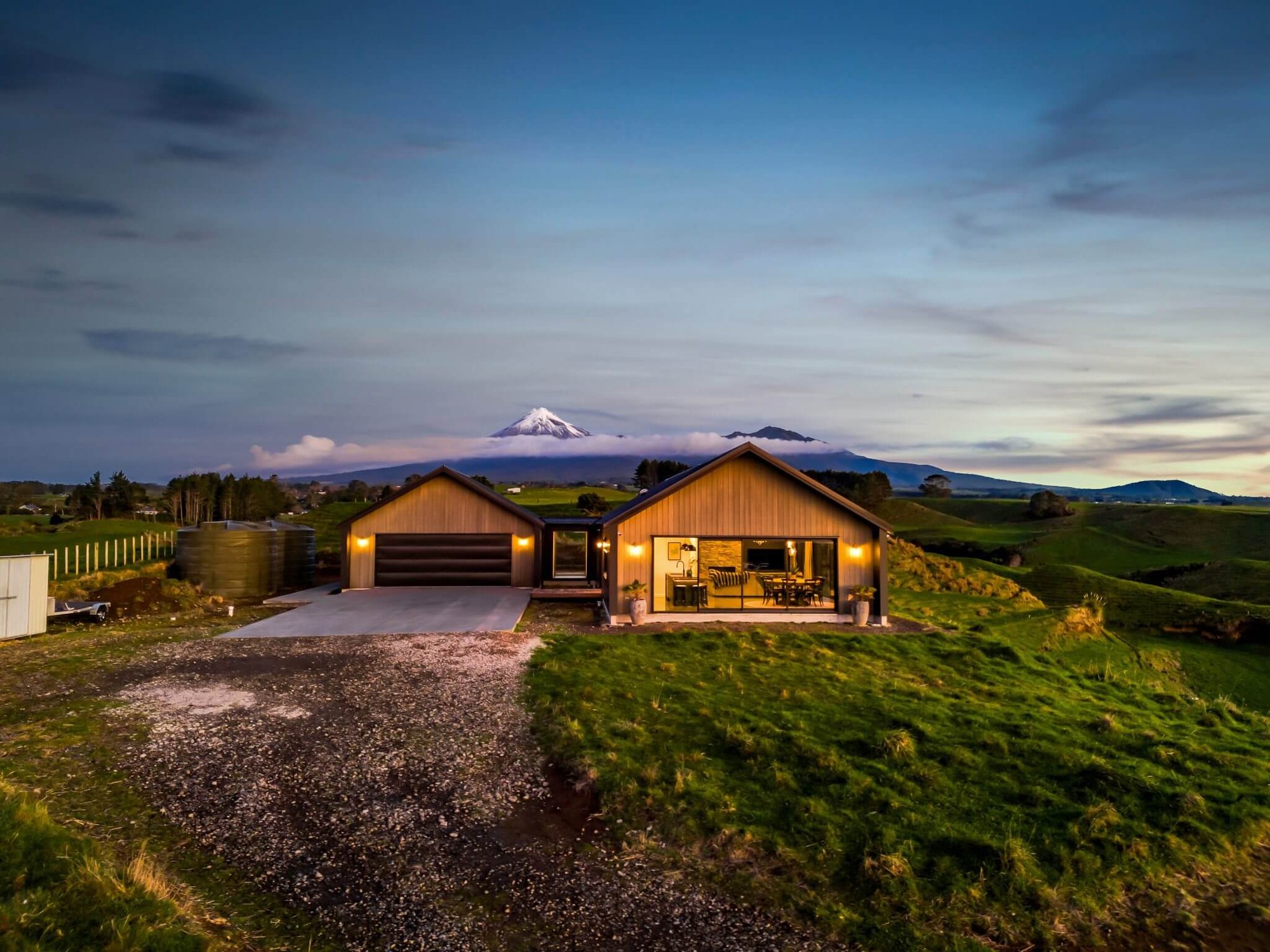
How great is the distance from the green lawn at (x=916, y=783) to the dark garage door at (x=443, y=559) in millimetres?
11102

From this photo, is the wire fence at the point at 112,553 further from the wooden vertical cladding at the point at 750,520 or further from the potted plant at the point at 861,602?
the potted plant at the point at 861,602

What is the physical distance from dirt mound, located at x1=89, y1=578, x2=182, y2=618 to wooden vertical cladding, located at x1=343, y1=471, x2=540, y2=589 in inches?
200

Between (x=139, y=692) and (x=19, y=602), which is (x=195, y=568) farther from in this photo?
(x=139, y=692)

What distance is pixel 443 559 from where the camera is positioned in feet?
74.9

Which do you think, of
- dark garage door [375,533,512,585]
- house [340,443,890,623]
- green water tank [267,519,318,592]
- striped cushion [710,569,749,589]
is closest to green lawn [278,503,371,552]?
green water tank [267,519,318,592]

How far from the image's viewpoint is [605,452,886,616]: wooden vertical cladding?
17266 mm

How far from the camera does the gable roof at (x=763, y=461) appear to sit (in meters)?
→ 17.1

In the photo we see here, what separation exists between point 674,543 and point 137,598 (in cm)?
1590

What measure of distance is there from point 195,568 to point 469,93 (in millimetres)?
18283

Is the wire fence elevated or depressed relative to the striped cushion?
elevated

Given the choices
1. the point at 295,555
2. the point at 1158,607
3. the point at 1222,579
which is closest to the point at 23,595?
the point at 295,555

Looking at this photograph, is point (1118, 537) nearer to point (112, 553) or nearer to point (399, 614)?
point (399, 614)

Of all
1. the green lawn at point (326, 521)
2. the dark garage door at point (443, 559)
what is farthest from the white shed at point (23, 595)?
the green lawn at point (326, 521)

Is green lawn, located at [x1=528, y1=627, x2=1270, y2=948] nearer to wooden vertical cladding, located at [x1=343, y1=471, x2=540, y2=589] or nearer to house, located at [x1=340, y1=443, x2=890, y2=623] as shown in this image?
house, located at [x1=340, y1=443, x2=890, y2=623]
